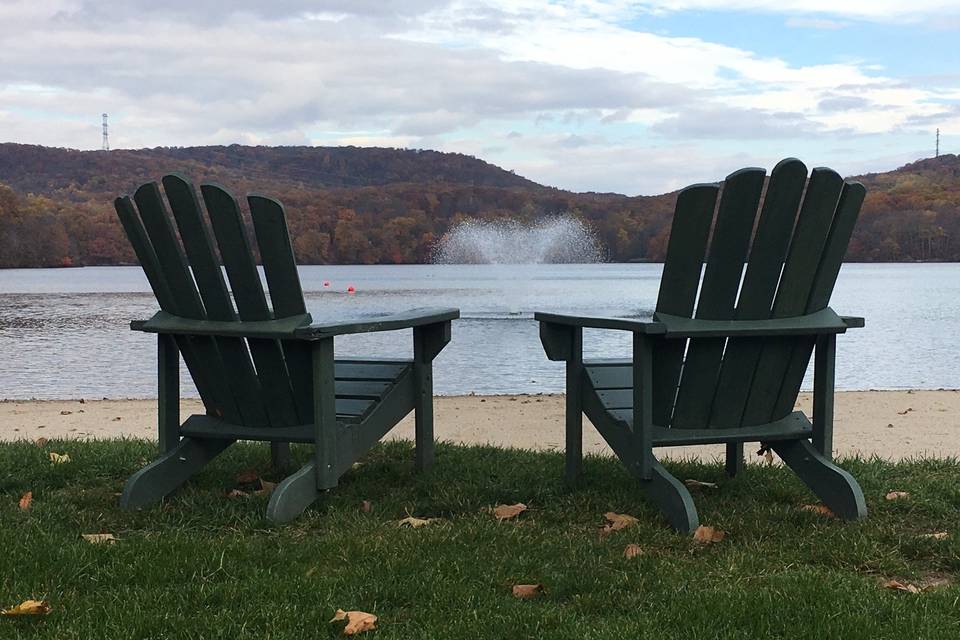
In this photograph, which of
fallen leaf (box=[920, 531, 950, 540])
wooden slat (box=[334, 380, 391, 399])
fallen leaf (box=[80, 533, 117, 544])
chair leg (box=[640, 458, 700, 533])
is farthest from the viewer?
wooden slat (box=[334, 380, 391, 399])

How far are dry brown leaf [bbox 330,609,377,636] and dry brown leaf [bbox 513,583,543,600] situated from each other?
0.51 metres

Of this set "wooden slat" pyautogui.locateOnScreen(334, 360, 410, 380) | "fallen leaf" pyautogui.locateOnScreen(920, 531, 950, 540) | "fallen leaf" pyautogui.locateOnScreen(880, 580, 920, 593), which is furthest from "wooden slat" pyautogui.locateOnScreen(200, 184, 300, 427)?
"fallen leaf" pyautogui.locateOnScreen(920, 531, 950, 540)

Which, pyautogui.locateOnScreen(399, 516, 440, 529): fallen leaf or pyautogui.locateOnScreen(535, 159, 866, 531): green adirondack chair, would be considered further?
pyautogui.locateOnScreen(399, 516, 440, 529): fallen leaf

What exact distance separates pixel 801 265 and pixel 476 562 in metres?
1.79

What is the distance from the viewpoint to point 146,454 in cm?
564

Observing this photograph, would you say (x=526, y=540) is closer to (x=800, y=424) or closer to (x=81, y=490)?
(x=800, y=424)

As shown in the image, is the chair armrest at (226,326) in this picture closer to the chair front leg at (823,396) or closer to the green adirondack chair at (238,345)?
the green adirondack chair at (238,345)

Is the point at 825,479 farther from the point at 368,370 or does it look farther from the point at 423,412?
the point at 368,370

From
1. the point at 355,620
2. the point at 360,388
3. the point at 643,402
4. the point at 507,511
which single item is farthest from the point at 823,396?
the point at 355,620

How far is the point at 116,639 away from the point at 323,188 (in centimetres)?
8619

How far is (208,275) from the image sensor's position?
14.2 feet

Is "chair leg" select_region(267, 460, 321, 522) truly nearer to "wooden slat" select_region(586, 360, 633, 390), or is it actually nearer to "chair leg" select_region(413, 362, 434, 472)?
"chair leg" select_region(413, 362, 434, 472)

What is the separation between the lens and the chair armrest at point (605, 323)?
3.96 metres

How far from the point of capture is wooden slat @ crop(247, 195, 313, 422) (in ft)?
13.5
